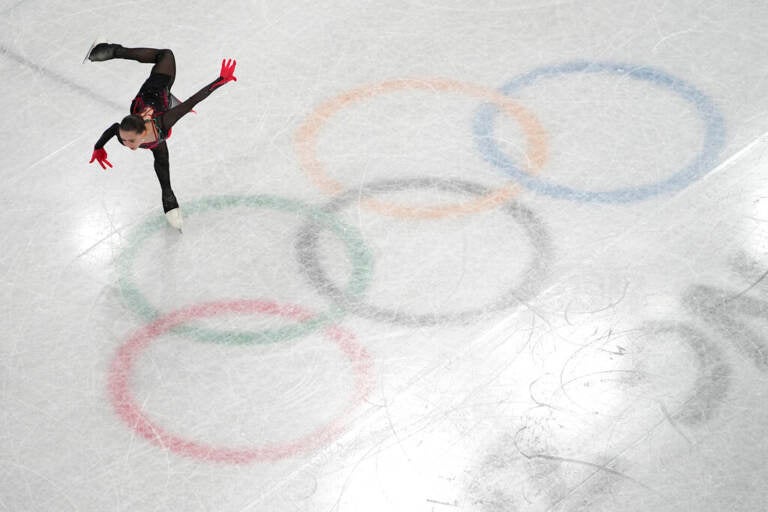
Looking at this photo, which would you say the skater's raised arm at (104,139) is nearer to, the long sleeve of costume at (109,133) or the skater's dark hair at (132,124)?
the long sleeve of costume at (109,133)

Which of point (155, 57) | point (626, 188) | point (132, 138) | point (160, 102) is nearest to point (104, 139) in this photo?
point (132, 138)

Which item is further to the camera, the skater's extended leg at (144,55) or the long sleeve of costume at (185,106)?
the skater's extended leg at (144,55)

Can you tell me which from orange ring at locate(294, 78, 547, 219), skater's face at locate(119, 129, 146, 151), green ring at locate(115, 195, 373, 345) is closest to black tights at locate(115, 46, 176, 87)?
skater's face at locate(119, 129, 146, 151)

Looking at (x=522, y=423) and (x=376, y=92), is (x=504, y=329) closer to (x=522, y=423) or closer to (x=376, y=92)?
(x=522, y=423)

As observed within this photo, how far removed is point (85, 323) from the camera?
410 centimetres

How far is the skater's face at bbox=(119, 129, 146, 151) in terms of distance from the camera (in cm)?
402

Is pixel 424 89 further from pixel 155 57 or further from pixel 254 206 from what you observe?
pixel 155 57

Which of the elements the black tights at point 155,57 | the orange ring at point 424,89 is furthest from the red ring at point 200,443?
the black tights at point 155,57

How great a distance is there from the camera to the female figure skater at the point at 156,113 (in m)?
4.08

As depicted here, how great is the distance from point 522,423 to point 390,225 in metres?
1.22

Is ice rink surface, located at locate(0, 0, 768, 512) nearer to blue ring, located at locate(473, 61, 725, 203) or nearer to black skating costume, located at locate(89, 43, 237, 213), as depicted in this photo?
blue ring, located at locate(473, 61, 725, 203)

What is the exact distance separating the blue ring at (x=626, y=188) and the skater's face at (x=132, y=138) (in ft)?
5.33

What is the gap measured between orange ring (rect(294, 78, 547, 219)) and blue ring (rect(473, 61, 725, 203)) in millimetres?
97

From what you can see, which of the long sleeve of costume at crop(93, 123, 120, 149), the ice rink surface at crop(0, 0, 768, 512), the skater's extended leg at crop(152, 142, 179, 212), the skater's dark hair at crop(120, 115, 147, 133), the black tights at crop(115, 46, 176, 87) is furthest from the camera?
the black tights at crop(115, 46, 176, 87)
